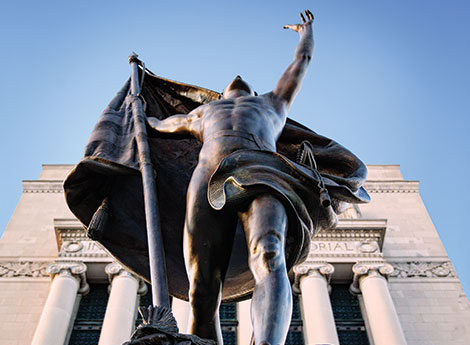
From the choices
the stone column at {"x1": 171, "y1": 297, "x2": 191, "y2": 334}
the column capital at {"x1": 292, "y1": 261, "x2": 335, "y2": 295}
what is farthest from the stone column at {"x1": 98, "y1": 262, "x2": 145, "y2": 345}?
the column capital at {"x1": 292, "y1": 261, "x2": 335, "y2": 295}

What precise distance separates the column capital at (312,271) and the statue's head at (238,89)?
1244 cm

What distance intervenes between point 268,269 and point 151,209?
114 centimetres

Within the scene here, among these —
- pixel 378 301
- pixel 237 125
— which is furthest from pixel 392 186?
pixel 237 125

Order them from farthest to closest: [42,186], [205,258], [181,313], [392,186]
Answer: [392,186]
[42,186]
[181,313]
[205,258]

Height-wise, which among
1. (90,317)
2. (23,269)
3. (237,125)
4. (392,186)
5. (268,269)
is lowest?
(268,269)

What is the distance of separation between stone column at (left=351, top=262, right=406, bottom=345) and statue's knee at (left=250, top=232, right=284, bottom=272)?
12.4 m

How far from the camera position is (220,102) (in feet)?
17.8

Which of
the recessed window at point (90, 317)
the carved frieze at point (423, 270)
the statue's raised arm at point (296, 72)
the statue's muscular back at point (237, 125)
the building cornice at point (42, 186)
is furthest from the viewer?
the building cornice at point (42, 186)

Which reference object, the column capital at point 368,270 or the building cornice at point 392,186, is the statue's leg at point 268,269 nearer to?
the column capital at point 368,270

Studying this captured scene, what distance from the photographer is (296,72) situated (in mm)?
5789

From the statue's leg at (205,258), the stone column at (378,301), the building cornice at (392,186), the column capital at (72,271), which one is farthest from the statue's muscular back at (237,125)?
the building cornice at (392,186)

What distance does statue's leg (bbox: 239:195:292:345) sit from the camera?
140 inches

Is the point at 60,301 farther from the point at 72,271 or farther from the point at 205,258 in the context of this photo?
the point at 205,258

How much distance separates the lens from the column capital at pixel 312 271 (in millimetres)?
17750
